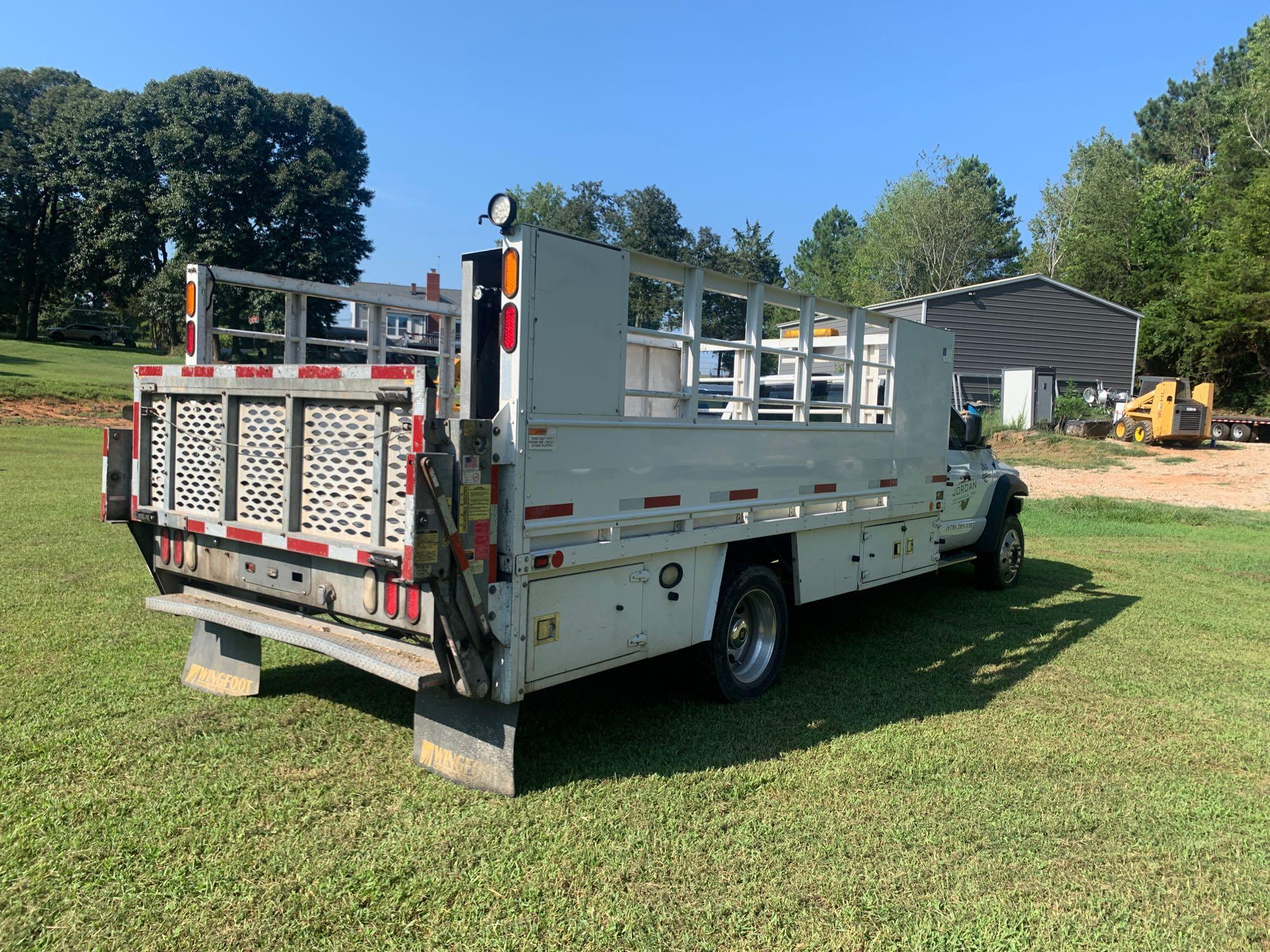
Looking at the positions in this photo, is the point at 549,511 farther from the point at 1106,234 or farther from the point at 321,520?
the point at 1106,234

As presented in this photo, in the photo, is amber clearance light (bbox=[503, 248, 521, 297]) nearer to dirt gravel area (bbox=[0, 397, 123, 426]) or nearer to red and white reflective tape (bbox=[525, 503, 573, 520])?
red and white reflective tape (bbox=[525, 503, 573, 520])

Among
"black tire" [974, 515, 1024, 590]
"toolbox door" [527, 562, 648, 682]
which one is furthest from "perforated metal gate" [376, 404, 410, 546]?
"black tire" [974, 515, 1024, 590]

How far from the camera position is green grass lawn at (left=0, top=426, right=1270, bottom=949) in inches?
122

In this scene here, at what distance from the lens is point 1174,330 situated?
39969mm

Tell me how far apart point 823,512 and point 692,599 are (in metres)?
1.60

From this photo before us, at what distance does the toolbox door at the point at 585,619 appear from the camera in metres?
4.04

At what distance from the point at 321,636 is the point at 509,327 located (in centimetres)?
173

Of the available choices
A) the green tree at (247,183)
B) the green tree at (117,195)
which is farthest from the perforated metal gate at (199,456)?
the green tree at (117,195)

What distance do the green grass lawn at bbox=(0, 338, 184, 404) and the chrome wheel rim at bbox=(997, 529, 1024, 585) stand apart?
13586mm

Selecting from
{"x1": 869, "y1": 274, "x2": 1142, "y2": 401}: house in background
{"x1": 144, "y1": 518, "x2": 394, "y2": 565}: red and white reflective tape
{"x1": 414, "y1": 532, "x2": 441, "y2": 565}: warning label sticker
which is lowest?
{"x1": 144, "y1": 518, "x2": 394, "y2": 565}: red and white reflective tape

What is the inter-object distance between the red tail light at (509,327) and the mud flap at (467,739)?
162 cm

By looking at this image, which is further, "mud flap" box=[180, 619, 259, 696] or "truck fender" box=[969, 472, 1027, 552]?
"truck fender" box=[969, 472, 1027, 552]

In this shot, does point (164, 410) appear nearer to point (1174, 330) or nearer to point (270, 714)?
point (270, 714)

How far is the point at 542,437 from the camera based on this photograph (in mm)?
3977
